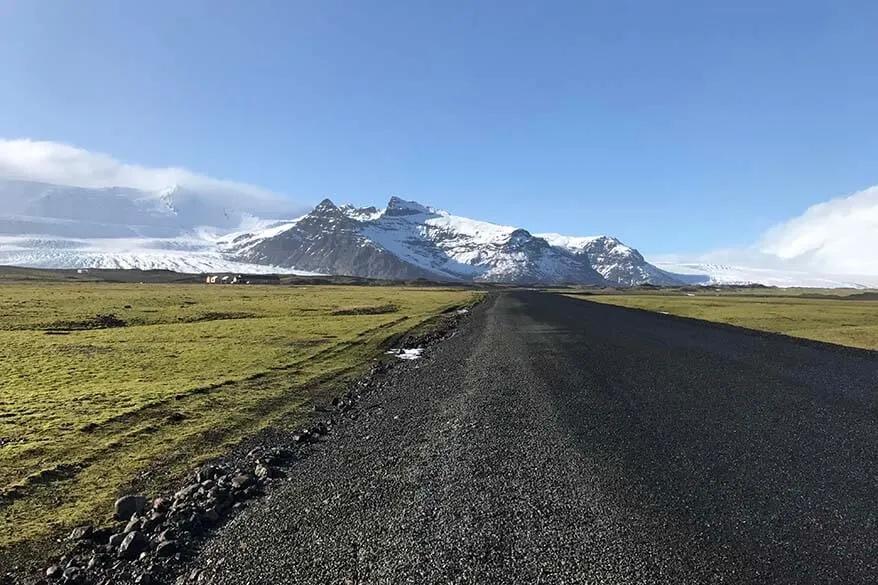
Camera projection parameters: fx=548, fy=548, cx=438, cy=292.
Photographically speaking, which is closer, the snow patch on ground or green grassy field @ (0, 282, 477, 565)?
green grassy field @ (0, 282, 477, 565)

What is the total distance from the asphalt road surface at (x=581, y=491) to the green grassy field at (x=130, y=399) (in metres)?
3.31

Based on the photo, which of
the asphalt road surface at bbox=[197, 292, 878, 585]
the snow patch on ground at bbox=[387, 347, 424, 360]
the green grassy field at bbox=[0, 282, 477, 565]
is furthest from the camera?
the snow patch on ground at bbox=[387, 347, 424, 360]

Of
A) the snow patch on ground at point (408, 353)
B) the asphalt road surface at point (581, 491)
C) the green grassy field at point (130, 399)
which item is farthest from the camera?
the snow patch on ground at point (408, 353)

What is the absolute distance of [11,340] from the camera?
34531mm

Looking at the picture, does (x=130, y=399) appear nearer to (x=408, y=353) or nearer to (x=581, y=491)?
(x=581, y=491)

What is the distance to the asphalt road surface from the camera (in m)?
7.80

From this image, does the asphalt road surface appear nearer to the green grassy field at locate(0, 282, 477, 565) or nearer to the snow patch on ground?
the green grassy field at locate(0, 282, 477, 565)

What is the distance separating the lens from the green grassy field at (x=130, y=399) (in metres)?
11.2

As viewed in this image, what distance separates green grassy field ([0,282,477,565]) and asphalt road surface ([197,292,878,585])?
331 centimetres

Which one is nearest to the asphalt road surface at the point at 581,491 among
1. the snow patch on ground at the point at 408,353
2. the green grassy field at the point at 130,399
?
the green grassy field at the point at 130,399

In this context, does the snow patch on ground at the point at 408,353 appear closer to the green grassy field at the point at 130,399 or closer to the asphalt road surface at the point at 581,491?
the green grassy field at the point at 130,399

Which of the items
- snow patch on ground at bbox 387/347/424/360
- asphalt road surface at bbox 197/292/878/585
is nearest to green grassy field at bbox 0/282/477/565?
snow patch on ground at bbox 387/347/424/360

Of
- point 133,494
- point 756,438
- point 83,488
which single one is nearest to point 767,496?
point 756,438

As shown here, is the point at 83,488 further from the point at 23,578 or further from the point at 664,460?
the point at 664,460
